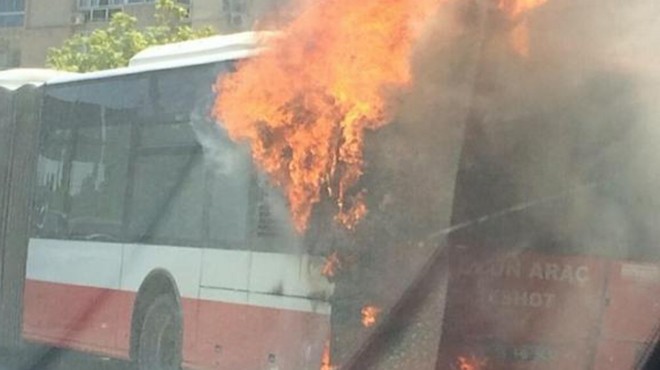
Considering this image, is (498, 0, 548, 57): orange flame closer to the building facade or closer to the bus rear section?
the bus rear section

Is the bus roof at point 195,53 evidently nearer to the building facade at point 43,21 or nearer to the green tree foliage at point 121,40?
the green tree foliage at point 121,40

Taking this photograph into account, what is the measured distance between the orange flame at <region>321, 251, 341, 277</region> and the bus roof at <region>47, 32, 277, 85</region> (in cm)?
182

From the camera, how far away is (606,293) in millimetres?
8133

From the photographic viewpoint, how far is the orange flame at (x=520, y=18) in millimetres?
7633

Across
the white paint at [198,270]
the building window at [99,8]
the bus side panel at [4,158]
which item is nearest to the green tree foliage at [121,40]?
the building window at [99,8]

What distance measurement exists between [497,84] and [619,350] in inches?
78.5

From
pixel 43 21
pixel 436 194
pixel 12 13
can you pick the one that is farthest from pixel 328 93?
pixel 12 13

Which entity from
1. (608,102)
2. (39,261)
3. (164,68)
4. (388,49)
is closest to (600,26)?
(608,102)

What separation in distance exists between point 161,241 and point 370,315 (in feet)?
10.5

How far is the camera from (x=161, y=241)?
1040 centimetres

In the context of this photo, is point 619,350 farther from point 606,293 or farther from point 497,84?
point 497,84

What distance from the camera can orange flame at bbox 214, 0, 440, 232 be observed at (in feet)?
25.6

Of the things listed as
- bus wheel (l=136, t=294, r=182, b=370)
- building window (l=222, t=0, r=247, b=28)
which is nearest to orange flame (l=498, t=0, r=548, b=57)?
building window (l=222, t=0, r=247, b=28)

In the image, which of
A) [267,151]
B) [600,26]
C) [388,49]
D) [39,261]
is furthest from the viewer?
[39,261]
